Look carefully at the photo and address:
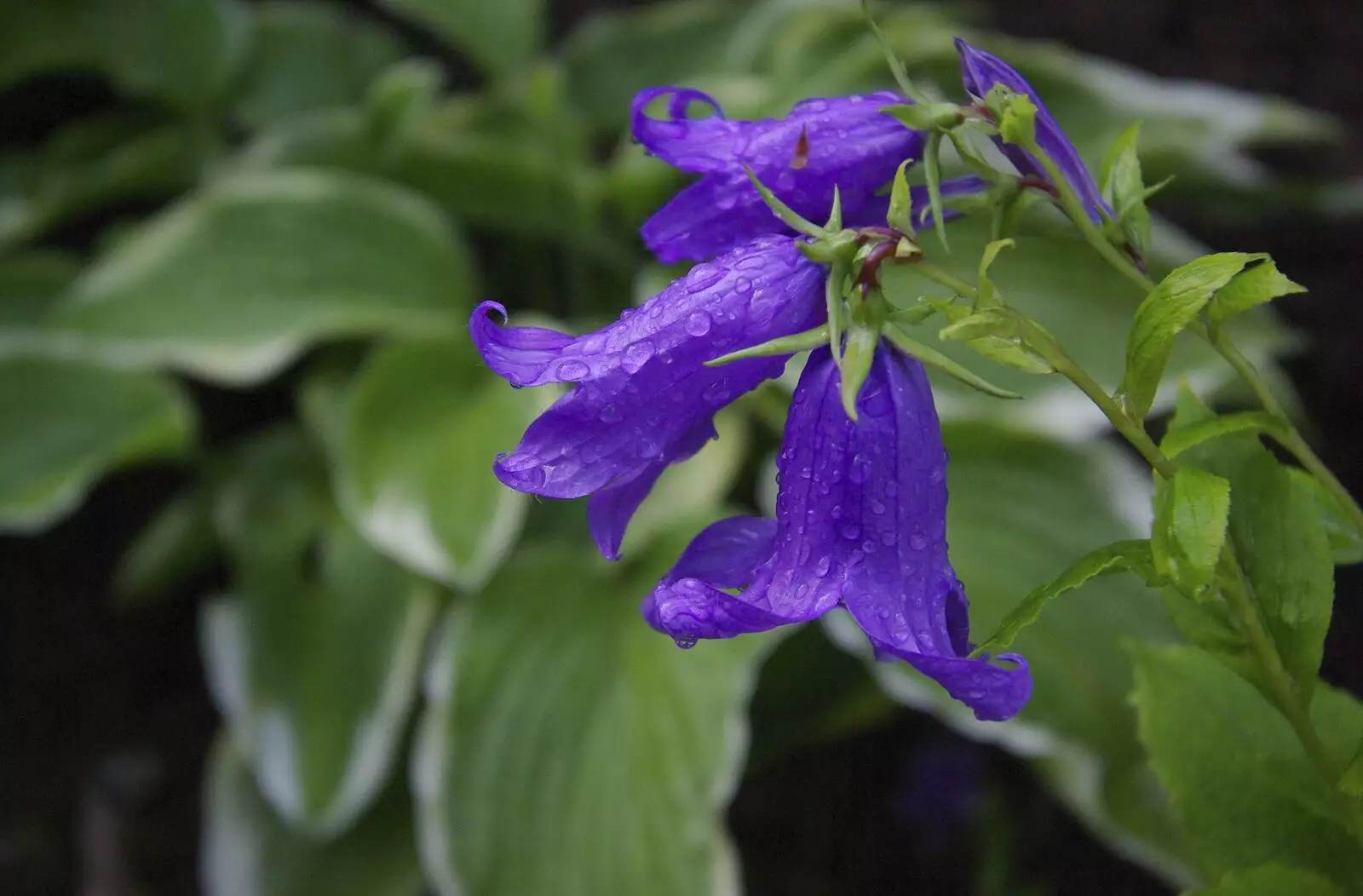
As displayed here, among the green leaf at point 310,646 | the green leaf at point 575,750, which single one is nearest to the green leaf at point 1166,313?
the green leaf at point 575,750

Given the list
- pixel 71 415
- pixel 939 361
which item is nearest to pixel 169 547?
pixel 71 415

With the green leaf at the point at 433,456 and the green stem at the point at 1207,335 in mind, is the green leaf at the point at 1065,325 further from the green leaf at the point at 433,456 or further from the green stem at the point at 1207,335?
the green stem at the point at 1207,335

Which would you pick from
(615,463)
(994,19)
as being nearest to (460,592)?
(615,463)

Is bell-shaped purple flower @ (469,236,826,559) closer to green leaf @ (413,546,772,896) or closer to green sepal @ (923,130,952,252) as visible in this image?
green sepal @ (923,130,952,252)

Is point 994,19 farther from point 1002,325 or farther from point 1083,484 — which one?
point 1002,325

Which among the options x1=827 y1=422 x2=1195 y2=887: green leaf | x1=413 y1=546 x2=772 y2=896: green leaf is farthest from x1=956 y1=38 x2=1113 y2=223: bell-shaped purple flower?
x1=413 y1=546 x2=772 y2=896: green leaf

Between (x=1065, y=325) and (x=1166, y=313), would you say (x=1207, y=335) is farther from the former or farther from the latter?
(x=1065, y=325)
